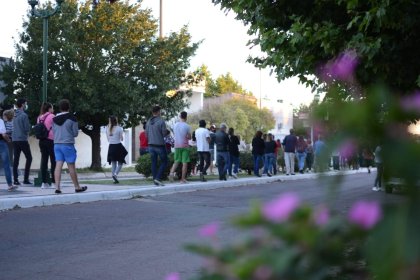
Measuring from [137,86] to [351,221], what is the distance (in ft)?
75.6

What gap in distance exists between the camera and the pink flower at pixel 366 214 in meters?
1.06

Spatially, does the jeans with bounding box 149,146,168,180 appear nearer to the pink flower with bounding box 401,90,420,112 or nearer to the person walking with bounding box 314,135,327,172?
the person walking with bounding box 314,135,327,172

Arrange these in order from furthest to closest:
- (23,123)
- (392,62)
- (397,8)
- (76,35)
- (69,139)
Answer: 1. (76,35)
2. (23,123)
3. (69,139)
4. (392,62)
5. (397,8)

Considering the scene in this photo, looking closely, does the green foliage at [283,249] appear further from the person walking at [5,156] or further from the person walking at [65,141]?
the person walking at [5,156]

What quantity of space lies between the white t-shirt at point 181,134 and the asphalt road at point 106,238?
333 centimetres

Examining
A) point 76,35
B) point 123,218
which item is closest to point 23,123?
point 123,218

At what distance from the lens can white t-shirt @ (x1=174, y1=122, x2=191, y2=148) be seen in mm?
14273

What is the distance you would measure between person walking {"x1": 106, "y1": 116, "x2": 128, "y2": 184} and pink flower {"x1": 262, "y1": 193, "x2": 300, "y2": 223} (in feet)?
43.9

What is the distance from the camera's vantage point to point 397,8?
6.96m

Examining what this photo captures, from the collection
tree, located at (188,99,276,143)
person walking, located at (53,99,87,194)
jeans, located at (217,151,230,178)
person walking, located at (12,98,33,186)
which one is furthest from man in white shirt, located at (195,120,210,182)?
tree, located at (188,99,276,143)

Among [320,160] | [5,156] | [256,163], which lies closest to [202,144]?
[256,163]

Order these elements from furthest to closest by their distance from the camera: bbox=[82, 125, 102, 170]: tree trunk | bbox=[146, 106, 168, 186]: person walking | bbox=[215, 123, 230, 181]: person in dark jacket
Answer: bbox=[82, 125, 102, 170]: tree trunk
bbox=[215, 123, 230, 181]: person in dark jacket
bbox=[146, 106, 168, 186]: person walking

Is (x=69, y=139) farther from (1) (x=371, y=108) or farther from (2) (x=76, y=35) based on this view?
(2) (x=76, y=35)

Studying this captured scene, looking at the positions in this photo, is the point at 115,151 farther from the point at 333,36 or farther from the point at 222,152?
the point at 333,36
